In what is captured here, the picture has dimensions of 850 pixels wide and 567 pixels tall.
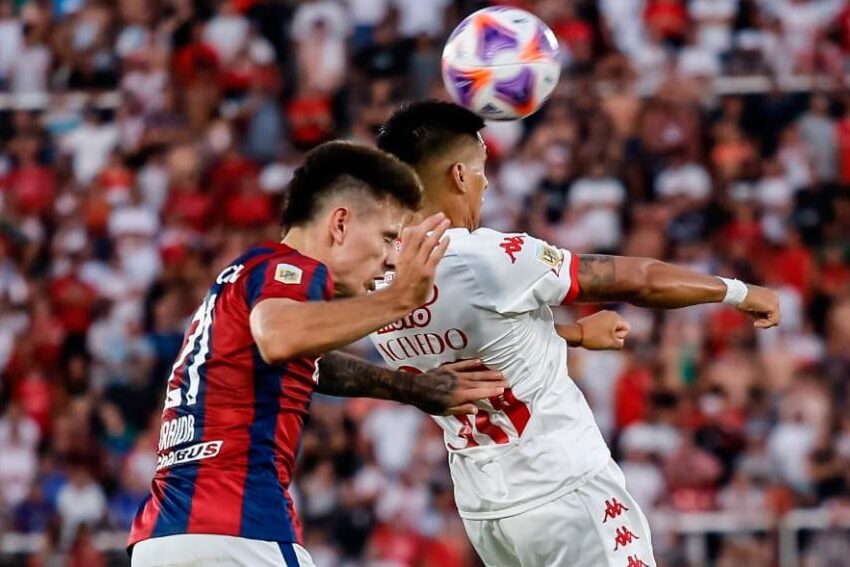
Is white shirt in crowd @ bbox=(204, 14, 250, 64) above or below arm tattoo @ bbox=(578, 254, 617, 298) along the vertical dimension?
below

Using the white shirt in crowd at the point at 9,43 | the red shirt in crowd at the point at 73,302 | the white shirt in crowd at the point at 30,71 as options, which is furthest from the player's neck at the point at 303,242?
the white shirt in crowd at the point at 9,43

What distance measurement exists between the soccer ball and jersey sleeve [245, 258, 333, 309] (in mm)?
1939

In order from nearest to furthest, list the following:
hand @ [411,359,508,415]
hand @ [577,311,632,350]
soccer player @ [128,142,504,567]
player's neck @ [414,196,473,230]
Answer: soccer player @ [128,142,504,567] < hand @ [411,359,508,415] < player's neck @ [414,196,473,230] < hand @ [577,311,632,350]

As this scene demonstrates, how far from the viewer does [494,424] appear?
650cm

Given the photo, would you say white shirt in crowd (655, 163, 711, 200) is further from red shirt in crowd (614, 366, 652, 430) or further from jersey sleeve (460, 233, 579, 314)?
A: jersey sleeve (460, 233, 579, 314)

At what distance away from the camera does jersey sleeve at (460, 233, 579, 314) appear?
20.5ft

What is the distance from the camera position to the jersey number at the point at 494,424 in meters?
6.45

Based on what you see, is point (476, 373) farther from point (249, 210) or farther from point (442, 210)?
point (249, 210)

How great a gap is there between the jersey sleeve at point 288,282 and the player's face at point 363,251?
0.20 metres

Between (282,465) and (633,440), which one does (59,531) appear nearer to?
(633,440)

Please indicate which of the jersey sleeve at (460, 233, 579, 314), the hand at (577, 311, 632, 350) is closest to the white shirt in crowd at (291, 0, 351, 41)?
the hand at (577, 311, 632, 350)

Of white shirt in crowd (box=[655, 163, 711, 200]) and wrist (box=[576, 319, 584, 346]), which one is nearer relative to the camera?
wrist (box=[576, 319, 584, 346])

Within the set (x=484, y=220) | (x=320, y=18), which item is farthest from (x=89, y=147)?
(x=484, y=220)

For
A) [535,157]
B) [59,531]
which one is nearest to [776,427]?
[535,157]
